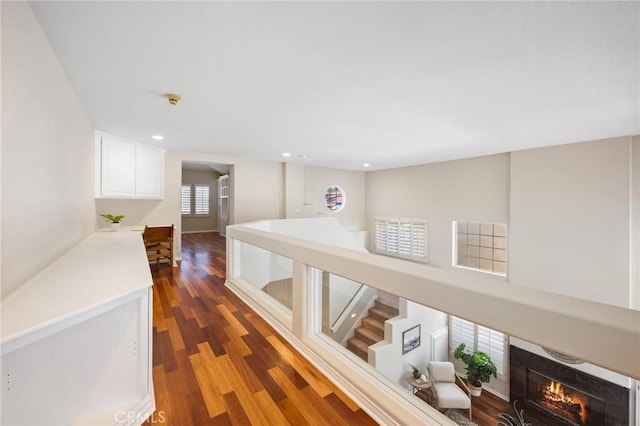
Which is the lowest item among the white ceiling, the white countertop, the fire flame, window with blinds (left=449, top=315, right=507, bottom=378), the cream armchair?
the cream armchair

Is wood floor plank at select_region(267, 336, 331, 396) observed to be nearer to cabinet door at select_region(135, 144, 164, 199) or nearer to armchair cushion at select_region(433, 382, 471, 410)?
armchair cushion at select_region(433, 382, 471, 410)

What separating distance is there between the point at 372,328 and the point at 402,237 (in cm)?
546

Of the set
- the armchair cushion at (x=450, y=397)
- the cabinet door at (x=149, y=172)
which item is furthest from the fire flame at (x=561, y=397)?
the cabinet door at (x=149, y=172)

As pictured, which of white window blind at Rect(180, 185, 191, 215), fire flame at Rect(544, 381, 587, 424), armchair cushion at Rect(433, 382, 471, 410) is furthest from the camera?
white window blind at Rect(180, 185, 191, 215)

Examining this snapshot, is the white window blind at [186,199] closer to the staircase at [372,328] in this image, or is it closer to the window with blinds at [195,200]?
the window with blinds at [195,200]

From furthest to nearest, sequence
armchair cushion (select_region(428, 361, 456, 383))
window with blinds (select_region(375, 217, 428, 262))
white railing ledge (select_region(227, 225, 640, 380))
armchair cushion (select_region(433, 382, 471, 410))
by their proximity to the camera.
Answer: window with blinds (select_region(375, 217, 428, 262)) < armchair cushion (select_region(428, 361, 456, 383)) < armchair cushion (select_region(433, 382, 471, 410)) < white railing ledge (select_region(227, 225, 640, 380))

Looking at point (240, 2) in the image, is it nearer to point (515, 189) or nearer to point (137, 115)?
point (137, 115)

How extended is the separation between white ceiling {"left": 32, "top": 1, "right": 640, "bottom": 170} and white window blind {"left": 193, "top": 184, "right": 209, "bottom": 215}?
5809mm

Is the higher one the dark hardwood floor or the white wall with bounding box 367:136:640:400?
the white wall with bounding box 367:136:640:400

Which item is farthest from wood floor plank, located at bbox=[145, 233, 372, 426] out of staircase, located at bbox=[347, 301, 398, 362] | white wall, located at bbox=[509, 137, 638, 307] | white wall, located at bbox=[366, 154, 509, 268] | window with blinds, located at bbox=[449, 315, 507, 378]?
white wall, located at bbox=[366, 154, 509, 268]

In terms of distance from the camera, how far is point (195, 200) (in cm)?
891

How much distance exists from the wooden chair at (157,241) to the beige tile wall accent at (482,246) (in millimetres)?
6431

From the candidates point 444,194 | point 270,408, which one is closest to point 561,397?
point 270,408

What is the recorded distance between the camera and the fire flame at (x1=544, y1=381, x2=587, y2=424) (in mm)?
1266
